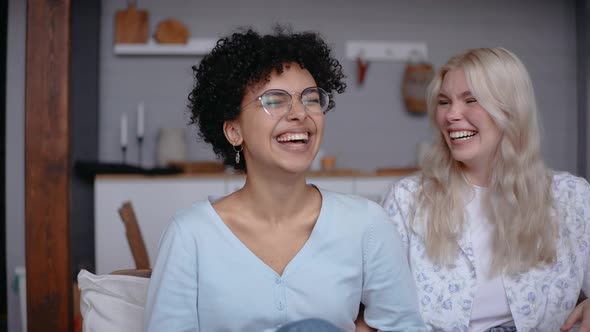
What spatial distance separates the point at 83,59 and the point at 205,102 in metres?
2.12

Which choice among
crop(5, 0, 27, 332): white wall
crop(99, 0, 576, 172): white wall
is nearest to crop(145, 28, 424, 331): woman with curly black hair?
crop(99, 0, 576, 172): white wall

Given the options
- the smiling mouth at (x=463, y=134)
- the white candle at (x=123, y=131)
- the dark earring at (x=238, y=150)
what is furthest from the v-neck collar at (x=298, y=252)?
the white candle at (x=123, y=131)

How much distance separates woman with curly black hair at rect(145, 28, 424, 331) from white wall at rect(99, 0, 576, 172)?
2.46 metres

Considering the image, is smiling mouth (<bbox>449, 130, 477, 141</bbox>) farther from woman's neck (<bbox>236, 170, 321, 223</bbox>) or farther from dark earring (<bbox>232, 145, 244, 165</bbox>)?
dark earring (<bbox>232, 145, 244, 165</bbox>)

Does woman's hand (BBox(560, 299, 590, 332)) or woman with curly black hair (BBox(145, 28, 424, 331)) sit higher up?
woman with curly black hair (BBox(145, 28, 424, 331))

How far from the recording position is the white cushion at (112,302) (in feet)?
5.11

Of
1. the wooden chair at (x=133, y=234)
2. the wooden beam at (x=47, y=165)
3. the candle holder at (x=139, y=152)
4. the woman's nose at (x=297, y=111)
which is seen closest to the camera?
the woman's nose at (x=297, y=111)

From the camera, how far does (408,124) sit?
4223mm

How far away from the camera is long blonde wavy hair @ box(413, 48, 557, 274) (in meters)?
1.69

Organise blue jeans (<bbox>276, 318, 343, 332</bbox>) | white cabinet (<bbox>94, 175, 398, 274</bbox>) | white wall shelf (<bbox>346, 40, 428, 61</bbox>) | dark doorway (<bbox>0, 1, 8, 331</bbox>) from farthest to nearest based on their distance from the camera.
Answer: white wall shelf (<bbox>346, 40, 428, 61</bbox>)
dark doorway (<bbox>0, 1, 8, 331</bbox>)
white cabinet (<bbox>94, 175, 398, 274</bbox>)
blue jeans (<bbox>276, 318, 343, 332</bbox>)

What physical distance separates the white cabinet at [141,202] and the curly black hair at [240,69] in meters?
1.81

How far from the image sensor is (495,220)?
1.73 meters

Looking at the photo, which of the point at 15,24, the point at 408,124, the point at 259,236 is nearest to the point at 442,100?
the point at 259,236

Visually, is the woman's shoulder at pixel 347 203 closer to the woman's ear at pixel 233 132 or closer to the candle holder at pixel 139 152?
the woman's ear at pixel 233 132
